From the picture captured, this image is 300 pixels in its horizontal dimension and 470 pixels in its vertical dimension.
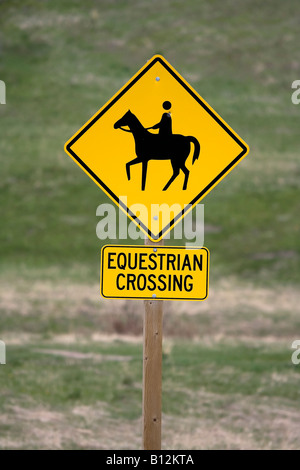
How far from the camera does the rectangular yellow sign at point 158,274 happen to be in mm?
5176

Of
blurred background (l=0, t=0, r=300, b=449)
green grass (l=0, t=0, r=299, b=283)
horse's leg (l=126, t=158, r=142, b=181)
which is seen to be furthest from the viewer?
green grass (l=0, t=0, r=299, b=283)

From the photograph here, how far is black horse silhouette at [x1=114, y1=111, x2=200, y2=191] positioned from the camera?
520 centimetres

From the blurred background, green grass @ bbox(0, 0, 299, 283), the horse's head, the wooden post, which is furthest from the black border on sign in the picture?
green grass @ bbox(0, 0, 299, 283)

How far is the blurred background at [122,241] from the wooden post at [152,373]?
3166 millimetres

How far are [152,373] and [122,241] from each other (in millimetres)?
25648

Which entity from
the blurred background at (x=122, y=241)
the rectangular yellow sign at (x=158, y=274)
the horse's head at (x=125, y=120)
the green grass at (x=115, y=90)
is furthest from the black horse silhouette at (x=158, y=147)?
the green grass at (x=115, y=90)

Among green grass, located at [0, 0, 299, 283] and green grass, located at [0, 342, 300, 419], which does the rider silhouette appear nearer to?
green grass, located at [0, 342, 300, 419]

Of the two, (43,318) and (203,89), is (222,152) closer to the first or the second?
(43,318)

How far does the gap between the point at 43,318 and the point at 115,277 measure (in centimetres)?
1508

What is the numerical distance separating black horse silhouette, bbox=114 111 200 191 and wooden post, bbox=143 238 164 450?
2.86 feet

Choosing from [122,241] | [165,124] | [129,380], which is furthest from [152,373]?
[122,241]

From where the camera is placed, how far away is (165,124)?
5309 millimetres

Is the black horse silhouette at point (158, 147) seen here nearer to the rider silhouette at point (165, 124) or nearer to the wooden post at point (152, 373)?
the rider silhouette at point (165, 124)

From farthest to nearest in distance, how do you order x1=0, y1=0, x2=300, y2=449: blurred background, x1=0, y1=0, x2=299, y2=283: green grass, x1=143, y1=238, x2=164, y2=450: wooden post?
x1=0, y1=0, x2=299, y2=283: green grass
x1=0, y1=0, x2=300, y2=449: blurred background
x1=143, y1=238, x2=164, y2=450: wooden post
